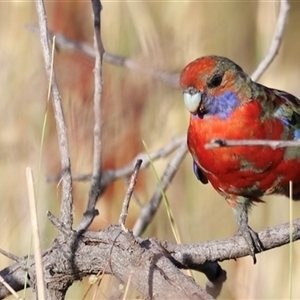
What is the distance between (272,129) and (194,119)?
28cm

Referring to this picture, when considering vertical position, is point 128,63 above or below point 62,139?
above

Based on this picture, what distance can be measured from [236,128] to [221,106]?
0.32ft

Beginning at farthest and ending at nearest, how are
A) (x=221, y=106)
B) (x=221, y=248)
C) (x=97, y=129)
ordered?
(x=221, y=106)
(x=97, y=129)
(x=221, y=248)

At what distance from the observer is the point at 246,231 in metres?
2.58

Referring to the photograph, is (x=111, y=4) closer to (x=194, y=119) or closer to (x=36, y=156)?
(x=36, y=156)

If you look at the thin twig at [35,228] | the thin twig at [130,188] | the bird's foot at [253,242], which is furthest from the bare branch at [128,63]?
the thin twig at [35,228]

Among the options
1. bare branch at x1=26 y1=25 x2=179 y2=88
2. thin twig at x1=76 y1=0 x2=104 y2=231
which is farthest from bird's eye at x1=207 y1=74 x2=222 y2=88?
bare branch at x1=26 y1=25 x2=179 y2=88

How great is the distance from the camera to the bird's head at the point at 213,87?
2.54 m

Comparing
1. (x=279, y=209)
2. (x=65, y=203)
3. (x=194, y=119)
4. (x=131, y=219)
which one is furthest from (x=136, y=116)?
(x=65, y=203)

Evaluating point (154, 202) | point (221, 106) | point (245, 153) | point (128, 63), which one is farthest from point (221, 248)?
point (128, 63)

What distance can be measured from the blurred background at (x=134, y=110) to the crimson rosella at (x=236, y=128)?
958 mm

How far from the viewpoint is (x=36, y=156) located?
365 centimetres

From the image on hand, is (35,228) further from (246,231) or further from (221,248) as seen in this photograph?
(246,231)

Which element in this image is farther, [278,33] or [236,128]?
[278,33]
